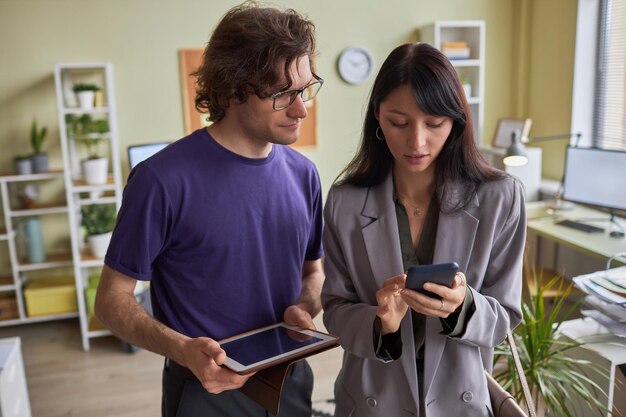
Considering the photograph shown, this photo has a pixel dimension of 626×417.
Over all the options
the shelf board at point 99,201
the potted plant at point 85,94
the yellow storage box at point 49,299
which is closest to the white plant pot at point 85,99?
the potted plant at point 85,94

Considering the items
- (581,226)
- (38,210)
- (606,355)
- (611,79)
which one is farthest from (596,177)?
(38,210)

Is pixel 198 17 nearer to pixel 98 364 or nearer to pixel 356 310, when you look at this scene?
pixel 98 364

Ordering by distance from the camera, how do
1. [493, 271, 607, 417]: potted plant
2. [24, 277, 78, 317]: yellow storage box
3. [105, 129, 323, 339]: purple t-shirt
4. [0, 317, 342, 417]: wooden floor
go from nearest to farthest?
[105, 129, 323, 339]: purple t-shirt < [493, 271, 607, 417]: potted plant < [0, 317, 342, 417]: wooden floor < [24, 277, 78, 317]: yellow storage box

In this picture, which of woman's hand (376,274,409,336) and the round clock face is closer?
woman's hand (376,274,409,336)

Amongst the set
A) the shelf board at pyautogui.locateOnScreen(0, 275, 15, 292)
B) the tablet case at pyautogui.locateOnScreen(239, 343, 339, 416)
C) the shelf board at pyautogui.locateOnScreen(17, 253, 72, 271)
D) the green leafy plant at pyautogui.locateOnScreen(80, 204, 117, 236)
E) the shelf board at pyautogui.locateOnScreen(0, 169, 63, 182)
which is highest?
the shelf board at pyautogui.locateOnScreen(0, 169, 63, 182)

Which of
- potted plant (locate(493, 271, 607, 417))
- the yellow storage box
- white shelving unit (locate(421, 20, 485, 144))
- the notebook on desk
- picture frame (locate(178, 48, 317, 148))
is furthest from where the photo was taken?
white shelving unit (locate(421, 20, 485, 144))

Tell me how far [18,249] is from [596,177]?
13.6 ft

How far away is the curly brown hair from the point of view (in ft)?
4.43

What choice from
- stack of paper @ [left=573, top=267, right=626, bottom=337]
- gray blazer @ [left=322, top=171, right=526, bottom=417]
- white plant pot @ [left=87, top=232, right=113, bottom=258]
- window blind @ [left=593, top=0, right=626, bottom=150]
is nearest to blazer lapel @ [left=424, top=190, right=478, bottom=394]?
gray blazer @ [left=322, top=171, right=526, bottom=417]

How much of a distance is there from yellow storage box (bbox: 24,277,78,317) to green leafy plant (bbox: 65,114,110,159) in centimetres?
99

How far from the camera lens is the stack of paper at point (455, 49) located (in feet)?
15.9

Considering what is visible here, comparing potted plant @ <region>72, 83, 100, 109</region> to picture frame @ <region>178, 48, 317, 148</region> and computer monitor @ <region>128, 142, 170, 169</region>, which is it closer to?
computer monitor @ <region>128, 142, 170, 169</region>

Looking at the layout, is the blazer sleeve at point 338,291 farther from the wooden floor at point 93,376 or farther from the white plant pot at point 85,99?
the white plant pot at point 85,99

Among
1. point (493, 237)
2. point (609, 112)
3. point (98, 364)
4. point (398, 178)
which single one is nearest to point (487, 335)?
point (493, 237)
